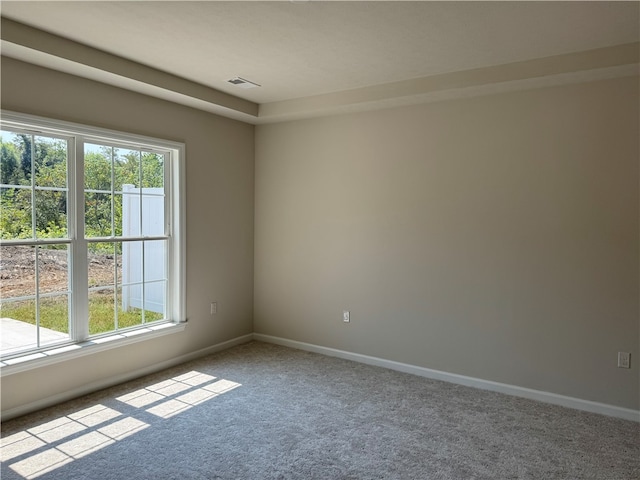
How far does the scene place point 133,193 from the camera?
12.8 ft

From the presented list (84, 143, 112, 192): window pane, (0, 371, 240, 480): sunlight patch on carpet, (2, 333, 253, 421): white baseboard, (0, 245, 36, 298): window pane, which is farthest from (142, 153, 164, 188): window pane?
(0, 371, 240, 480): sunlight patch on carpet

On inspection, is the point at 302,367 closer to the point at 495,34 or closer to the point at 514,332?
the point at 514,332

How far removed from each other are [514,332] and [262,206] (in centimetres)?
285

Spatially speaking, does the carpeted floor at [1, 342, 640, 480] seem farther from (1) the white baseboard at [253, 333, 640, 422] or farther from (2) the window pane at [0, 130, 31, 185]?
(2) the window pane at [0, 130, 31, 185]

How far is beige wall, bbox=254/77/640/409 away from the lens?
10.6ft

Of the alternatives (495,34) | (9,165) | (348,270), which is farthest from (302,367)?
(495,34)

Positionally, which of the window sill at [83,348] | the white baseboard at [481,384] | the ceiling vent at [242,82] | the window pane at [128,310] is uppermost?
the ceiling vent at [242,82]

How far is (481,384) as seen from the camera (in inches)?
147

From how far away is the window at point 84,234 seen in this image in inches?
123

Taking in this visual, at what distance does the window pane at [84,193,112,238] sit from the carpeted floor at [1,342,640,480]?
1275 mm

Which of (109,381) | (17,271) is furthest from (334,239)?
(17,271)

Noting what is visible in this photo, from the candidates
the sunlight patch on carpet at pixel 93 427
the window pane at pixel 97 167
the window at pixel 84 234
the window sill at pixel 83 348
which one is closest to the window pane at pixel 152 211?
the window at pixel 84 234

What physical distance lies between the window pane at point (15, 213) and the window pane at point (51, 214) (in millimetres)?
64

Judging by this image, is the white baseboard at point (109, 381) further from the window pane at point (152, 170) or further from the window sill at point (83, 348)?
the window pane at point (152, 170)
